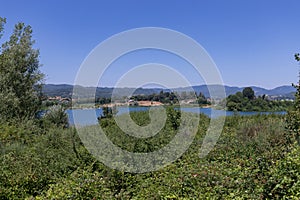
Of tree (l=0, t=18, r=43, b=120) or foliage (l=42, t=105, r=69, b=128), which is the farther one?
tree (l=0, t=18, r=43, b=120)

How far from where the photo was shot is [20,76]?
13.9m

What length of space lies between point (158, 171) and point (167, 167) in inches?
7.4

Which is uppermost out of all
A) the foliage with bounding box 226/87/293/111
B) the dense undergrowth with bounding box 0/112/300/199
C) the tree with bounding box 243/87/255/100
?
the tree with bounding box 243/87/255/100

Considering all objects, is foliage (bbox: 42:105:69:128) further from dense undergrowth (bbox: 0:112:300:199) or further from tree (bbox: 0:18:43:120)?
dense undergrowth (bbox: 0:112:300:199)

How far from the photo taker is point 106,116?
25.1 feet

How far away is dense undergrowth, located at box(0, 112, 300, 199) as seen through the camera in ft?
10.5

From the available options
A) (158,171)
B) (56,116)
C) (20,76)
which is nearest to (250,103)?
(158,171)

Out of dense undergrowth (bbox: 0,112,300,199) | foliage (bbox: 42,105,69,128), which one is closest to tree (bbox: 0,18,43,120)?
foliage (bbox: 42,105,69,128)

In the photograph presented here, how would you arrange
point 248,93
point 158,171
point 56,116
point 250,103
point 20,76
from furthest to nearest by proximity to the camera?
point 20,76, point 56,116, point 248,93, point 250,103, point 158,171

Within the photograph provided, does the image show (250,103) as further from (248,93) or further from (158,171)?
(158,171)

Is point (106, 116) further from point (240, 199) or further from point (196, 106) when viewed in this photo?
point (240, 199)

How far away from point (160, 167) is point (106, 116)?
10.1 feet

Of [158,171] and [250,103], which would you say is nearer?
[158,171]

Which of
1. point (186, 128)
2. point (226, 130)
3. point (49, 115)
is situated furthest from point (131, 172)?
point (49, 115)
